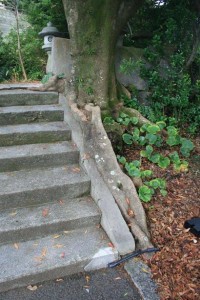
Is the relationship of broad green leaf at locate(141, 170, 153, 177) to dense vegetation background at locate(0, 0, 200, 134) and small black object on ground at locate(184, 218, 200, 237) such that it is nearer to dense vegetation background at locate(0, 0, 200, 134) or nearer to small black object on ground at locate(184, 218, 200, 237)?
small black object on ground at locate(184, 218, 200, 237)

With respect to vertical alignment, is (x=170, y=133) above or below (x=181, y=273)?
above

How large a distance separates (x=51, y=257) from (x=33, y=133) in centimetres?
172

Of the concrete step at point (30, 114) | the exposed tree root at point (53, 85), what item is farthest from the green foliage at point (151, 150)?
the exposed tree root at point (53, 85)

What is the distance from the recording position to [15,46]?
708 centimetres

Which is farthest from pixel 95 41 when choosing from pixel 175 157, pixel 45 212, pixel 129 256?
pixel 129 256

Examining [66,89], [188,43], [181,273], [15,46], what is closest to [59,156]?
[66,89]

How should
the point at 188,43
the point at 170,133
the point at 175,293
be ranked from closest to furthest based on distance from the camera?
the point at 175,293 → the point at 170,133 → the point at 188,43

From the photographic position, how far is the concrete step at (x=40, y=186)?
2.87 metres

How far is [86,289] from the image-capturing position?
7.54 feet

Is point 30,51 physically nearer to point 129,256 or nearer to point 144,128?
point 144,128

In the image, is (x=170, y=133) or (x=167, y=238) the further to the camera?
(x=170, y=133)

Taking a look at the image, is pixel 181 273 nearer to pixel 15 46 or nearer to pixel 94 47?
pixel 94 47

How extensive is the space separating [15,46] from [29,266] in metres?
6.32

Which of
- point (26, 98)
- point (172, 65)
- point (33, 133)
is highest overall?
point (172, 65)
